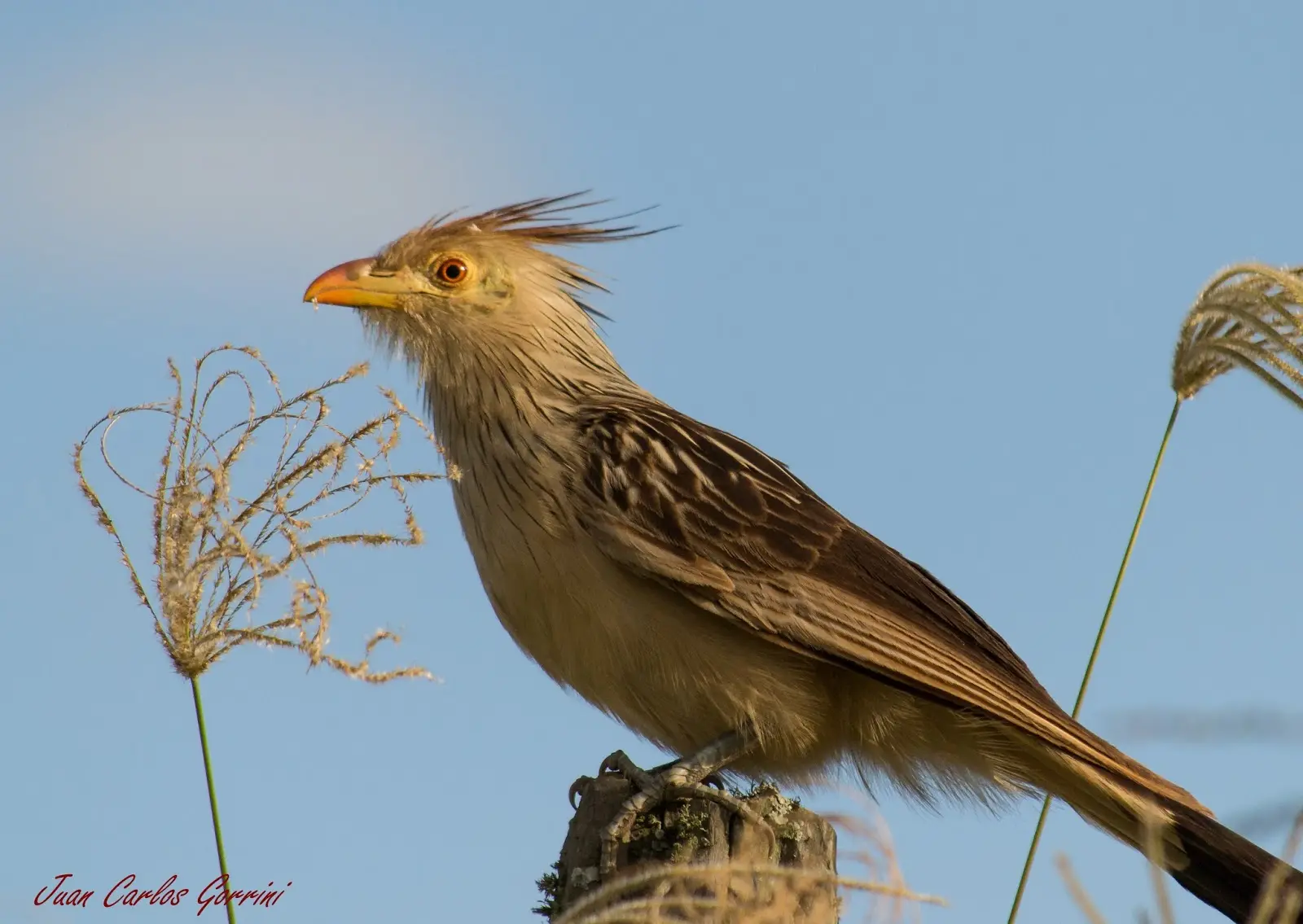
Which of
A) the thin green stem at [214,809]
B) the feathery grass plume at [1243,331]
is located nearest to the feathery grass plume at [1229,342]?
the feathery grass plume at [1243,331]

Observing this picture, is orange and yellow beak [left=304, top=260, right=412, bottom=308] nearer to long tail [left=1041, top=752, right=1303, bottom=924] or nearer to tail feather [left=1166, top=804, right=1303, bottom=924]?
long tail [left=1041, top=752, right=1303, bottom=924]

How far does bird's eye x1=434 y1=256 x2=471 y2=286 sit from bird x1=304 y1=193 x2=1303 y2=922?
0.70 meters

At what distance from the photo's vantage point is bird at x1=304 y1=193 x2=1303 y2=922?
4.59 meters

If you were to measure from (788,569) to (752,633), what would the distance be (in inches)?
11.7

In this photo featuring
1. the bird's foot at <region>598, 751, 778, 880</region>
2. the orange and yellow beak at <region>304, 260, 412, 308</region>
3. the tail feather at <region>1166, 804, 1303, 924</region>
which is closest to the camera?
the bird's foot at <region>598, 751, 778, 880</region>

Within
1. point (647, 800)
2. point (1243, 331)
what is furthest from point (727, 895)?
point (1243, 331)

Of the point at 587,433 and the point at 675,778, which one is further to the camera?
the point at 587,433

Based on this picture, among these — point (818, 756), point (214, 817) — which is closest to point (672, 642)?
point (818, 756)

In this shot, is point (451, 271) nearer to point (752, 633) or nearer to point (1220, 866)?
point (752, 633)

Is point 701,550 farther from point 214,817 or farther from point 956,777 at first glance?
point 214,817

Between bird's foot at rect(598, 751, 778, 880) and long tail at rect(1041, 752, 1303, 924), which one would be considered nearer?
bird's foot at rect(598, 751, 778, 880)

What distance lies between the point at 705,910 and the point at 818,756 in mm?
1624

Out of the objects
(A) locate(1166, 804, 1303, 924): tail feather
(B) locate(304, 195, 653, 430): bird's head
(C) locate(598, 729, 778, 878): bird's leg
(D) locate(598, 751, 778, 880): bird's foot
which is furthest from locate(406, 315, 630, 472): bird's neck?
(A) locate(1166, 804, 1303, 924): tail feather

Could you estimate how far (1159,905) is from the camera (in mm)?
1925
